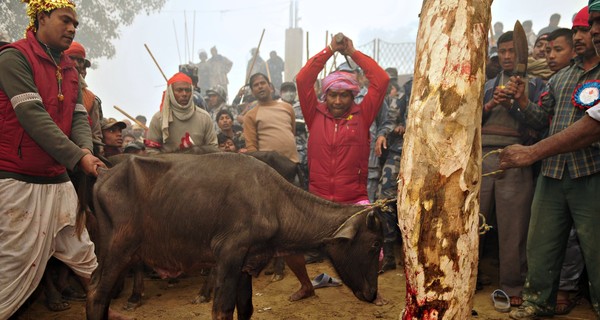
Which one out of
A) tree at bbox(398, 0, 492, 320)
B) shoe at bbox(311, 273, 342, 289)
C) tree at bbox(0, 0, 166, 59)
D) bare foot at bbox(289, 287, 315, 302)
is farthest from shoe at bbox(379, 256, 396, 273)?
tree at bbox(0, 0, 166, 59)

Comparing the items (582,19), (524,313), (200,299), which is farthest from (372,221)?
(582,19)

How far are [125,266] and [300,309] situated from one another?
81.3 inches

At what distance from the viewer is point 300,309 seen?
16.4ft

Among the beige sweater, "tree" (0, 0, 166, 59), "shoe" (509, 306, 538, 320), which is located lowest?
"shoe" (509, 306, 538, 320)

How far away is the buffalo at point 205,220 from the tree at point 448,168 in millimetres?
1160

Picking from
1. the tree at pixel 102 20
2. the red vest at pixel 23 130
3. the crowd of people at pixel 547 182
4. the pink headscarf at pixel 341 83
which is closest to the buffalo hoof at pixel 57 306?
the red vest at pixel 23 130

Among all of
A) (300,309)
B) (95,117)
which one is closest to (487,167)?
(300,309)

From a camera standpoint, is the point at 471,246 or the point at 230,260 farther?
the point at 230,260

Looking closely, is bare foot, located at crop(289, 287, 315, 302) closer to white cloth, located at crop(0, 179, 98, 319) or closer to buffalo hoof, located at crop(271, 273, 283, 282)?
buffalo hoof, located at crop(271, 273, 283, 282)

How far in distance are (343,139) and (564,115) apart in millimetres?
2264

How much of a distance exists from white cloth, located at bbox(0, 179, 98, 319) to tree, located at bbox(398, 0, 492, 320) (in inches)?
129

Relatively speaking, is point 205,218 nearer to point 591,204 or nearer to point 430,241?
point 430,241

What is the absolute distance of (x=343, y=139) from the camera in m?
5.20

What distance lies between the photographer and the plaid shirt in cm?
400
